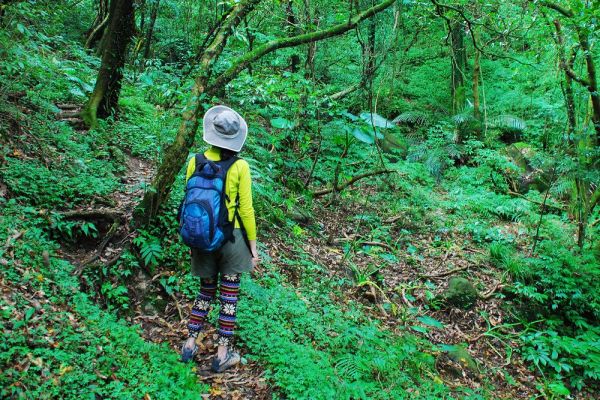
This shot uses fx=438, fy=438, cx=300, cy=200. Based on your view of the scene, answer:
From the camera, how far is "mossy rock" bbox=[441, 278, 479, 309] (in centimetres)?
693

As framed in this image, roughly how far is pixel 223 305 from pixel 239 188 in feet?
3.50

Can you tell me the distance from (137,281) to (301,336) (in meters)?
1.81

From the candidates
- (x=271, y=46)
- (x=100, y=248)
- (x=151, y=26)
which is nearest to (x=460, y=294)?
(x=271, y=46)

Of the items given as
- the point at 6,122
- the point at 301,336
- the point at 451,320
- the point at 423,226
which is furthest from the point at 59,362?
the point at 423,226

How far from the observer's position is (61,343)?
3.28 metres

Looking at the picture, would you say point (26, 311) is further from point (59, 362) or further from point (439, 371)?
point (439, 371)

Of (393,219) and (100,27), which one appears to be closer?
(393,219)

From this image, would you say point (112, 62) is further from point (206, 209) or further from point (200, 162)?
point (206, 209)

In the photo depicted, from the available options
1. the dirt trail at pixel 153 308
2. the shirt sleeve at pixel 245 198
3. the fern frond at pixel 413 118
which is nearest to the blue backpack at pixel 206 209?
the shirt sleeve at pixel 245 198

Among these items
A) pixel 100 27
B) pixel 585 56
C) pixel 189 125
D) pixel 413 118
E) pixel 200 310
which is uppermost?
pixel 585 56

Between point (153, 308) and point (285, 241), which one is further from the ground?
point (285, 241)

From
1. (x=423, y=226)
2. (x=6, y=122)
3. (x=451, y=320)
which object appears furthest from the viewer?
(x=423, y=226)

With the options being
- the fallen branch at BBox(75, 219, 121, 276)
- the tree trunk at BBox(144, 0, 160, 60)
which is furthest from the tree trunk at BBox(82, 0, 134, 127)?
the tree trunk at BBox(144, 0, 160, 60)

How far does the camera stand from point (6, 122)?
17.7ft
